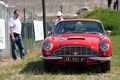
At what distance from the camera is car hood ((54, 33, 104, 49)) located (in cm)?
886

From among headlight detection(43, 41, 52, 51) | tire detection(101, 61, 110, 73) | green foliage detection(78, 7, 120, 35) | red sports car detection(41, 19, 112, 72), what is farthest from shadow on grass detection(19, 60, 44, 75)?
green foliage detection(78, 7, 120, 35)

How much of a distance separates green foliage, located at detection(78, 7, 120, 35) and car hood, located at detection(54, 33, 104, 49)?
63.8ft

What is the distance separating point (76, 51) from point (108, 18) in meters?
23.6

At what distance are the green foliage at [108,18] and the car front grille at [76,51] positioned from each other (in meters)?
20.1

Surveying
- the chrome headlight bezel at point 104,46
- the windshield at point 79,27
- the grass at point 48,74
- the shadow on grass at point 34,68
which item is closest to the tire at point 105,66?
the grass at point 48,74

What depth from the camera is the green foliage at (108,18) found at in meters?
29.9

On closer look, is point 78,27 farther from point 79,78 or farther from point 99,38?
point 79,78

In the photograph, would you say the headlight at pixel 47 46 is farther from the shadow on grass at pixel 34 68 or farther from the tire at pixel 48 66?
the shadow on grass at pixel 34 68

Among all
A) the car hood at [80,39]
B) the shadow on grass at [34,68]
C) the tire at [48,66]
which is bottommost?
the shadow on grass at [34,68]

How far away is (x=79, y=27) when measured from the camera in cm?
1030

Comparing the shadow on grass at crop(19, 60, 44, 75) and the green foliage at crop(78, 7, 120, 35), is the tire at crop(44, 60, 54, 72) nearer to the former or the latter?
the shadow on grass at crop(19, 60, 44, 75)

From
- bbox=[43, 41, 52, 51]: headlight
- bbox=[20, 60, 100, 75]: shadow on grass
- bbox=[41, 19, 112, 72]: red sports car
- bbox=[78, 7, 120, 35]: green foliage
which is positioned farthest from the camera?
bbox=[78, 7, 120, 35]: green foliage

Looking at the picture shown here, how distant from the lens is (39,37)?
16.0 m

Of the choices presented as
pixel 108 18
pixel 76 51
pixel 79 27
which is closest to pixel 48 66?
pixel 76 51
